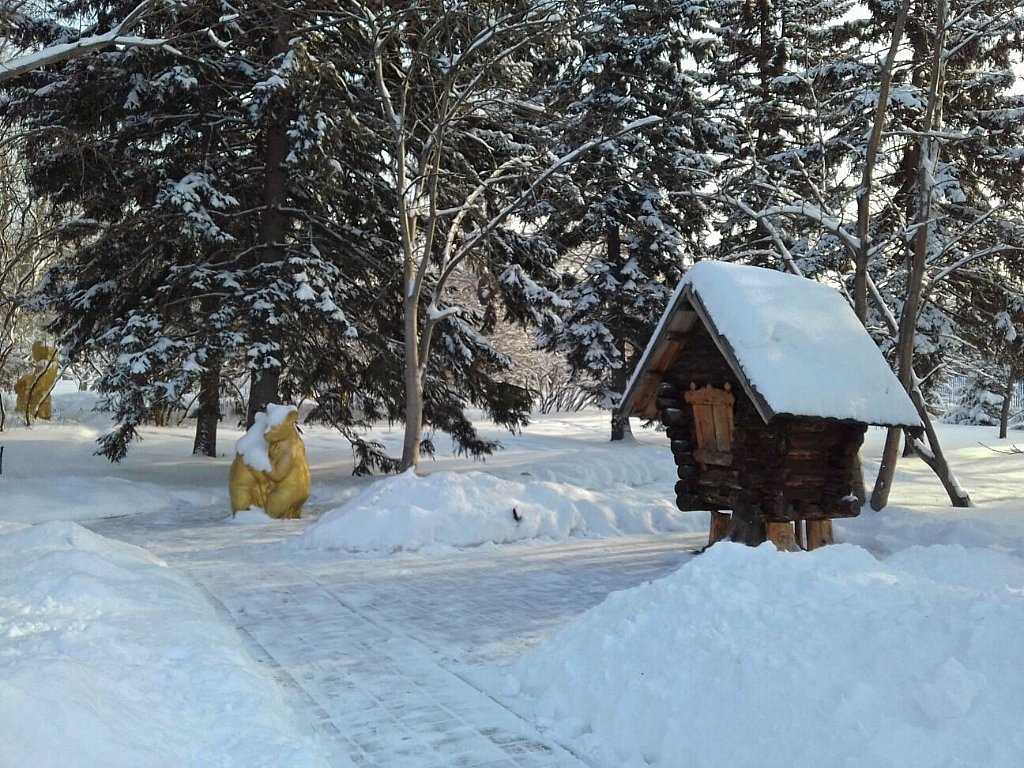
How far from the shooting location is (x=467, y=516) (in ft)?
37.9

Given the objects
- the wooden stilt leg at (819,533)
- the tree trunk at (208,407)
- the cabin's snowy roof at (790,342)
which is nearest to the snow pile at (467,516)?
the wooden stilt leg at (819,533)

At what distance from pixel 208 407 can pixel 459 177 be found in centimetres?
748

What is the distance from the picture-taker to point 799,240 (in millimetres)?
20750

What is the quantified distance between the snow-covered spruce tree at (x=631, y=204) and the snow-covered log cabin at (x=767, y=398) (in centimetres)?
1235

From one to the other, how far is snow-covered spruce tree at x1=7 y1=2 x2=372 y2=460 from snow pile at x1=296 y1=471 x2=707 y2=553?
4.86 m

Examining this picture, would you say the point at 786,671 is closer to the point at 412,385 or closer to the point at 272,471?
the point at 272,471

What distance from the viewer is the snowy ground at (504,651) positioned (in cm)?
402

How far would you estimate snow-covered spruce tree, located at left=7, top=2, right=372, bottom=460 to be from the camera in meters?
15.2

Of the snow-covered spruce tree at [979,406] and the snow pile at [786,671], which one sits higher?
the snow-covered spruce tree at [979,406]

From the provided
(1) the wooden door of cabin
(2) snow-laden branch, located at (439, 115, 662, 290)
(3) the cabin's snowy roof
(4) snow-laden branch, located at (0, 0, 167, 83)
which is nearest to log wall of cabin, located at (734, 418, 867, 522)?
(1) the wooden door of cabin

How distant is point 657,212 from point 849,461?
1493cm

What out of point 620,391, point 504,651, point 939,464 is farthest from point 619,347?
point 504,651

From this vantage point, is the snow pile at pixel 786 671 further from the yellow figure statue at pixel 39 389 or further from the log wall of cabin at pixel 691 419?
the yellow figure statue at pixel 39 389

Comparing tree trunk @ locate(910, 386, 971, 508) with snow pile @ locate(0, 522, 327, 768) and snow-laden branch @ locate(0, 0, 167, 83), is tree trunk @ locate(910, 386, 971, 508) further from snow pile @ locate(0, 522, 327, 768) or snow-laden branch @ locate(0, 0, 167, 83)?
snow-laden branch @ locate(0, 0, 167, 83)
